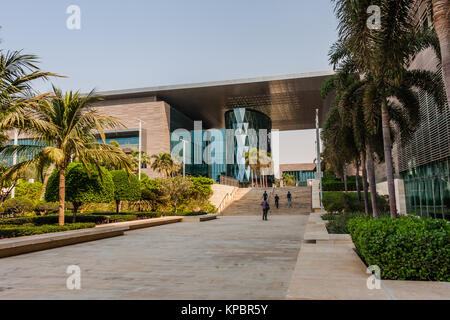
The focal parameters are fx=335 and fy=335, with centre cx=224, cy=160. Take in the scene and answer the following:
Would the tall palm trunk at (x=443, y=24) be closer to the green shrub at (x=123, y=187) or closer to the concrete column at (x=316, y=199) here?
the green shrub at (x=123, y=187)

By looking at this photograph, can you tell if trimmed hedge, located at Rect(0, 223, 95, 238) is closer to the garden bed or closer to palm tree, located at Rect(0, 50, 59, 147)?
palm tree, located at Rect(0, 50, 59, 147)

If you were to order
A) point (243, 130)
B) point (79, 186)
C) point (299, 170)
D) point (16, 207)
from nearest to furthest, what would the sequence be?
1. point (79, 186)
2. point (16, 207)
3. point (243, 130)
4. point (299, 170)

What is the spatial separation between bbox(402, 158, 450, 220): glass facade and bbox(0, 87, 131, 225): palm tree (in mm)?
15330

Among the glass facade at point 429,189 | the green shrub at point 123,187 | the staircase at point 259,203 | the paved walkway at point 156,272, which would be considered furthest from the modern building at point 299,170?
the paved walkway at point 156,272

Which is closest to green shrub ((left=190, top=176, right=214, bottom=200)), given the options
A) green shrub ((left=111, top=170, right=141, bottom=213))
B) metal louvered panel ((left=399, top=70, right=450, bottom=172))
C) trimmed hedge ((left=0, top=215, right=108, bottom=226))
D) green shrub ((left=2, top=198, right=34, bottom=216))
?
green shrub ((left=111, top=170, right=141, bottom=213))

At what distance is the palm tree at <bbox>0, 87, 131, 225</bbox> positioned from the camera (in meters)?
13.2

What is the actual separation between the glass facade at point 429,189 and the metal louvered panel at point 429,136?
0.43 metres

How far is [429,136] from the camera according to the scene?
1722 centimetres

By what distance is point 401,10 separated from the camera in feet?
26.4

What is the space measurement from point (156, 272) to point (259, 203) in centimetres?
3236

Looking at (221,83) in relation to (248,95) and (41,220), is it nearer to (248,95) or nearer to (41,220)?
(248,95)

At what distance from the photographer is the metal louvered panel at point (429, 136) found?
15.1 m

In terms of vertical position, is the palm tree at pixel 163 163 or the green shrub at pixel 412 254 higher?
the palm tree at pixel 163 163

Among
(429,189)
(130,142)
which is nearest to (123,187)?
(429,189)
